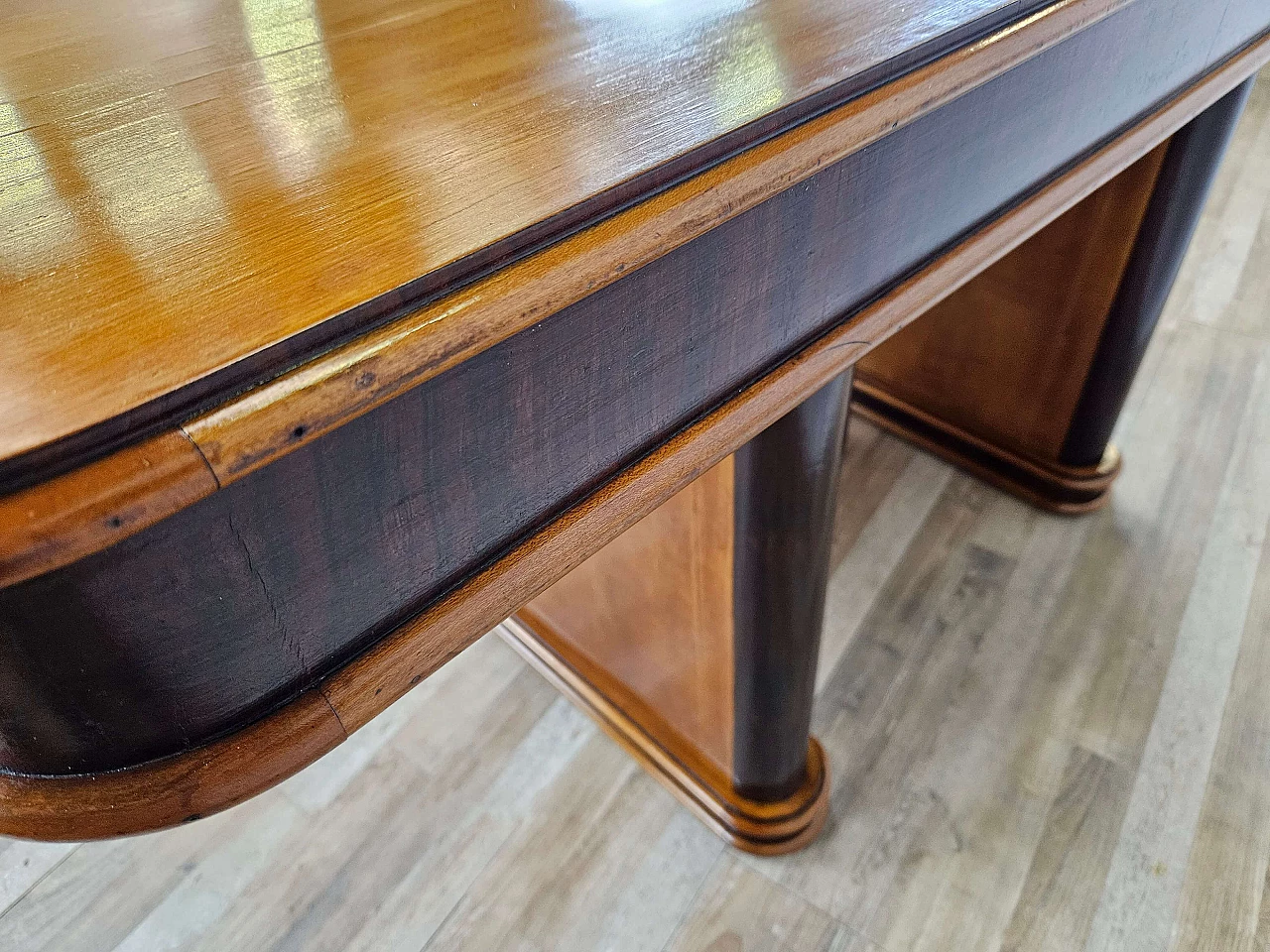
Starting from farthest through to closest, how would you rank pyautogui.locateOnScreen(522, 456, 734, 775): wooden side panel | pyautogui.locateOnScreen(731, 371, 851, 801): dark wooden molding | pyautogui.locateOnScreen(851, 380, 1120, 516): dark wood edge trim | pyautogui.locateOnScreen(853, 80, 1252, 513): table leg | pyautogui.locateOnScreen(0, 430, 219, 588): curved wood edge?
pyautogui.locateOnScreen(851, 380, 1120, 516): dark wood edge trim, pyautogui.locateOnScreen(853, 80, 1252, 513): table leg, pyautogui.locateOnScreen(522, 456, 734, 775): wooden side panel, pyautogui.locateOnScreen(731, 371, 851, 801): dark wooden molding, pyautogui.locateOnScreen(0, 430, 219, 588): curved wood edge

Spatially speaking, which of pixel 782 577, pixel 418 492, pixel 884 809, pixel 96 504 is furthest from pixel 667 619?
pixel 96 504

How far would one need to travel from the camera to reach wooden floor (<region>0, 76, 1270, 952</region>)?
0.98 m

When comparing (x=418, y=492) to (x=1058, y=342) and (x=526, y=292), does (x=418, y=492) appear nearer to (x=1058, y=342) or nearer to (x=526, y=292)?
(x=526, y=292)

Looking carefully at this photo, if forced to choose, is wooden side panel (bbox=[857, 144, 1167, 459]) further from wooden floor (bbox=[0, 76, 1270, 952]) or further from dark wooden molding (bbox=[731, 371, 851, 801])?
dark wooden molding (bbox=[731, 371, 851, 801])

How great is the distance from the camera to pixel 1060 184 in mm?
673

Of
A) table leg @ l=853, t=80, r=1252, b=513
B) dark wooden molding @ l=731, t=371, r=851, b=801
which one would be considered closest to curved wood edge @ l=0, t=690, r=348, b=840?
dark wooden molding @ l=731, t=371, r=851, b=801

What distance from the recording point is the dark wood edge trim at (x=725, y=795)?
3.33ft

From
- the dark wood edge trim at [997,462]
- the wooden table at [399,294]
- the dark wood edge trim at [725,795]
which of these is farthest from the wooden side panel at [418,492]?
the dark wood edge trim at [997,462]

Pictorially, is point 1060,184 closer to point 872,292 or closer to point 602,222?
point 872,292

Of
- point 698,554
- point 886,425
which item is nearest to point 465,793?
point 698,554

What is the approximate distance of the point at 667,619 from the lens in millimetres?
951

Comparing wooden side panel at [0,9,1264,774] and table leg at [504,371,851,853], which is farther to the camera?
table leg at [504,371,851,853]

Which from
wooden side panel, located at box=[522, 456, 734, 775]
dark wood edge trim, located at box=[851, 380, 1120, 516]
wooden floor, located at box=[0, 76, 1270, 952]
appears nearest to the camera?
wooden side panel, located at box=[522, 456, 734, 775]

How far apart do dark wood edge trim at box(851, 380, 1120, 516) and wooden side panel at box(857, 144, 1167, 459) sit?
0.01m
